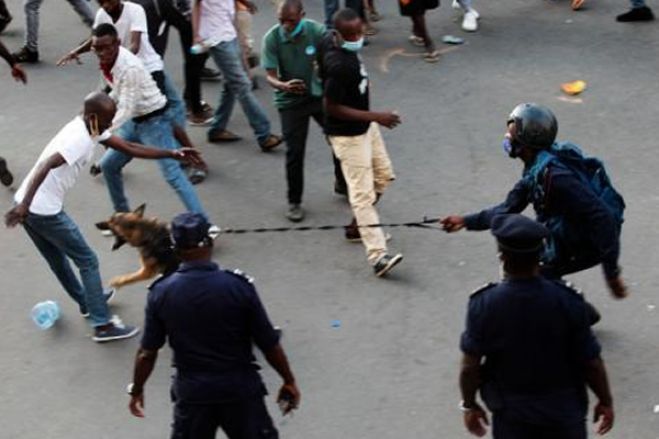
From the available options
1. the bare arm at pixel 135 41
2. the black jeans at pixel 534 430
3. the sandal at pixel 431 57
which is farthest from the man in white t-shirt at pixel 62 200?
the sandal at pixel 431 57

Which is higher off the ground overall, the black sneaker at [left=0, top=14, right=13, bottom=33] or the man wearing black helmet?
the man wearing black helmet

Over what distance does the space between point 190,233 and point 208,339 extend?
1.48 feet

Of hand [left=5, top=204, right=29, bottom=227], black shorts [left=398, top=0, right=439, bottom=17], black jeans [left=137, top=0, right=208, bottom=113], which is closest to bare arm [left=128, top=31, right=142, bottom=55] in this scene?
black jeans [left=137, top=0, right=208, bottom=113]

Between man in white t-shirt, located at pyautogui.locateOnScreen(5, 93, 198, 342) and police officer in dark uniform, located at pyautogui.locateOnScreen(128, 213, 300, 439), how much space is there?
175 cm

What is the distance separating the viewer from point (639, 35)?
1030cm

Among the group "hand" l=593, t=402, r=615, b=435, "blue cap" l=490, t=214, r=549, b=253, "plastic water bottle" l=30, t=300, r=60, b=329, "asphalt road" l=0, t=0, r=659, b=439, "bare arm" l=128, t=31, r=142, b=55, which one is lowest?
"asphalt road" l=0, t=0, r=659, b=439

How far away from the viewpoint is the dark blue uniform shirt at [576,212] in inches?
208

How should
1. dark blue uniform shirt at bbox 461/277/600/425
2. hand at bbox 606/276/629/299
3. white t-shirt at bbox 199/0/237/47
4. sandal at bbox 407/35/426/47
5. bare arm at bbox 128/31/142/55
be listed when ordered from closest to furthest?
dark blue uniform shirt at bbox 461/277/600/425 → hand at bbox 606/276/629/299 → bare arm at bbox 128/31/142/55 → white t-shirt at bbox 199/0/237/47 → sandal at bbox 407/35/426/47

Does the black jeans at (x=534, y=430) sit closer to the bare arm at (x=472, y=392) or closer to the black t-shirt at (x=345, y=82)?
the bare arm at (x=472, y=392)

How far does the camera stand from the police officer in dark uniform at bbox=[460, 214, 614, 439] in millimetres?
4105

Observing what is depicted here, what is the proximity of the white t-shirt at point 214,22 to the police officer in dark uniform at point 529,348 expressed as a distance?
476 centimetres

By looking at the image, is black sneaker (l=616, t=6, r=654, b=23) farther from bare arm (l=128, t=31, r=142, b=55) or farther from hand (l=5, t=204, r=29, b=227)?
hand (l=5, t=204, r=29, b=227)

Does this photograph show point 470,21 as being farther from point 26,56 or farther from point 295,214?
point 26,56

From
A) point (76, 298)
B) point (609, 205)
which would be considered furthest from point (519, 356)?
point (76, 298)
